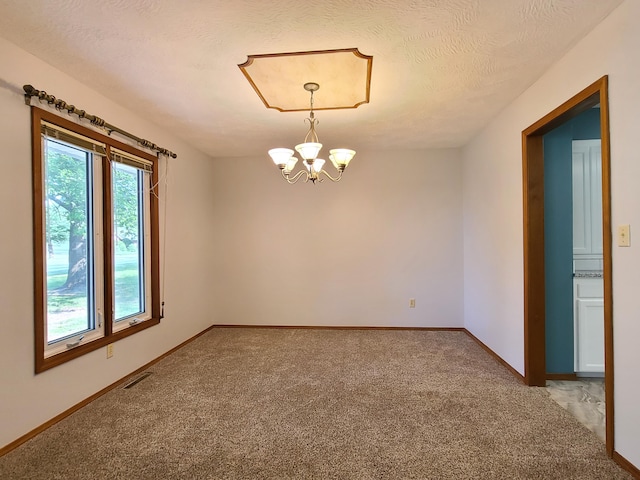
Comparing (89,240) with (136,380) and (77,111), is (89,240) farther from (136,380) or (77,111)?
(136,380)

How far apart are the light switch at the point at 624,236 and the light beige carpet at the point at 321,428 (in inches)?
46.6

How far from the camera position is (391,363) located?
129 inches

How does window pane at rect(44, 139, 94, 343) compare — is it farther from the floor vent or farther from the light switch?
the light switch

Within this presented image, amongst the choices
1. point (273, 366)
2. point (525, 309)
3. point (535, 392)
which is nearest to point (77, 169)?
point (273, 366)

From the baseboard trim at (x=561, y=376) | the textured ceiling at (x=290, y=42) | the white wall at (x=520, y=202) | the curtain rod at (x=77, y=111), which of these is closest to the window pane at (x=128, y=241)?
the curtain rod at (x=77, y=111)

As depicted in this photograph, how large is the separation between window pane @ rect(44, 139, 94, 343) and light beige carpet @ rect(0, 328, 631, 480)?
0.69m

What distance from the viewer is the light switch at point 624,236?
5.55 ft

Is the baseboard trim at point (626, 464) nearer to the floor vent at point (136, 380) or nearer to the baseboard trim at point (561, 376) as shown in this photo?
the baseboard trim at point (561, 376)

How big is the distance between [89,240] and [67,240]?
0.64 ft

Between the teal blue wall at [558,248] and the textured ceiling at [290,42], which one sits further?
the teal blue wall at [558,248]

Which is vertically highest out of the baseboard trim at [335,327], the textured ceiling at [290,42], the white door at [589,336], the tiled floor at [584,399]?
the textured ceiling at [290,42]

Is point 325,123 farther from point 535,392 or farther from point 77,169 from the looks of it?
point 535,392

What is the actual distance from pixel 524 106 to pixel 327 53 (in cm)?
174

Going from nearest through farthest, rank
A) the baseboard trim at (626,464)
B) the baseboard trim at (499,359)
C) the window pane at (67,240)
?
1. the baseboard trim at (626,464)
2. the window pane at (67,240)
3. the baseboard trim at (499,359)
